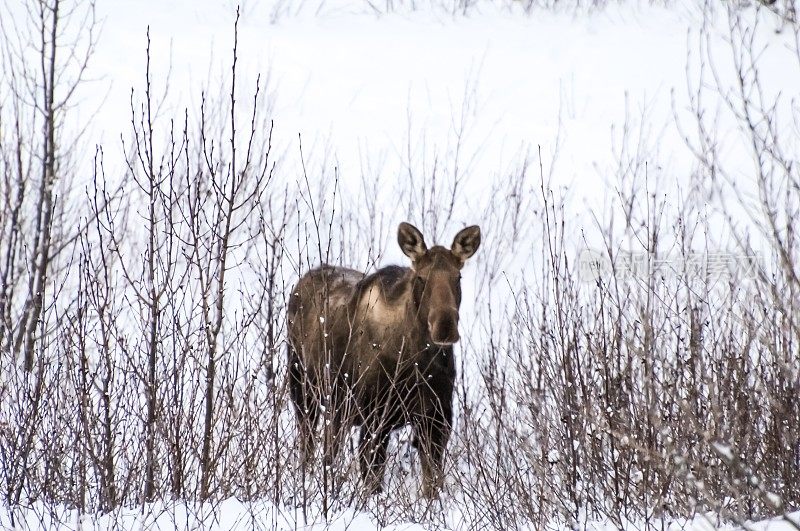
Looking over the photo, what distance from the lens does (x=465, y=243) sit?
6.99m

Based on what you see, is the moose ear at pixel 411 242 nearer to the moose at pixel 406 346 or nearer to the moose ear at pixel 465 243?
the moose at pixel 406 346

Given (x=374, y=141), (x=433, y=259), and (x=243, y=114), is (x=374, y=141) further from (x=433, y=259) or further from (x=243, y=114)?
(x=433, y=259)

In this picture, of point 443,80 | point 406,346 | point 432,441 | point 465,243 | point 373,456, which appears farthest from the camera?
point 443,80

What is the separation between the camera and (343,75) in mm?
20734

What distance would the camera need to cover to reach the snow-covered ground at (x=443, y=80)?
17.3m

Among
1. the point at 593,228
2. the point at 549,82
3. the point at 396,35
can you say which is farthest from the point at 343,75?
the point at 593,228

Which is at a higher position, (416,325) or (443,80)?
(443,80)

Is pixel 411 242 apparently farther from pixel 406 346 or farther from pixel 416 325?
pixel 406 346

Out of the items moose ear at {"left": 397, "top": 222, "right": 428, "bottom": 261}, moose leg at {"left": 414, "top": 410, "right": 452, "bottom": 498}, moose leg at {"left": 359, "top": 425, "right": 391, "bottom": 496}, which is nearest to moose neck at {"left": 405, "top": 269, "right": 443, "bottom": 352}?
moose ear at {"left": 397, "top": 222, "right": 428, "bottom": 261}

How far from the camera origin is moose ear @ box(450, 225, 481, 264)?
22.6ft

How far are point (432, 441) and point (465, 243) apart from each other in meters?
1.42

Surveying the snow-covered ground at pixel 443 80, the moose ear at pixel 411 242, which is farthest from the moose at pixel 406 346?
the snow-covered ground at pixel 443 80

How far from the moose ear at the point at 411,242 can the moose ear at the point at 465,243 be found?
0.23 metres

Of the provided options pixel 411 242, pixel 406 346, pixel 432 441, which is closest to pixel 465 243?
pixel 411 242
